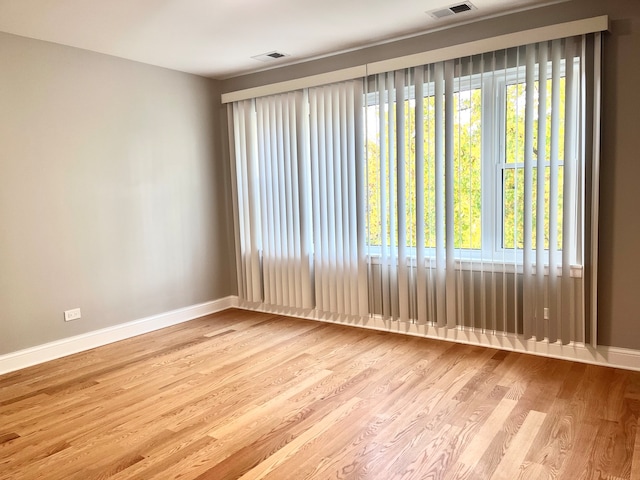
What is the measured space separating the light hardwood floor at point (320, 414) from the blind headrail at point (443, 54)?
2.34m

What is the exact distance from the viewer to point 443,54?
12.4 feet

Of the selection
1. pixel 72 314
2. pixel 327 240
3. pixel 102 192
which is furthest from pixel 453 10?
pixel 72 314

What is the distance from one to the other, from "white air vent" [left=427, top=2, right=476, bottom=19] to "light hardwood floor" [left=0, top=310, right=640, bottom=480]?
262 cm

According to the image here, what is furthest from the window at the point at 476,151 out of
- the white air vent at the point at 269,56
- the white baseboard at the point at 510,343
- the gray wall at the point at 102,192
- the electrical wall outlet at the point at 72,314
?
the electrical wall outlet at the point at 72,314

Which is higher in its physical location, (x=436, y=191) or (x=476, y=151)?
(x=476, y=151)

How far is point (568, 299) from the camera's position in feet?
11.4

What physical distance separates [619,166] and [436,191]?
1297 mm

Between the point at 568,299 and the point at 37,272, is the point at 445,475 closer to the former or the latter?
the point at 568,299

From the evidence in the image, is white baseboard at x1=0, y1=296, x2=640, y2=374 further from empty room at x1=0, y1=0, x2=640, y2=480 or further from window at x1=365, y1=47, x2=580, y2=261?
window at x1=365, y1=47, x2=580, y2=261

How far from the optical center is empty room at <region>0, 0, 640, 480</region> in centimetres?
265

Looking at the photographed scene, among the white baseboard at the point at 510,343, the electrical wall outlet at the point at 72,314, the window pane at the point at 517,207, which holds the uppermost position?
the window pane at the point at 517,207

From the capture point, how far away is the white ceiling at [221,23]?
10.8 ft

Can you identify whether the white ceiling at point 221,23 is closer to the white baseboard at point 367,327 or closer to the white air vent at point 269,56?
the white air vent at point 269,56

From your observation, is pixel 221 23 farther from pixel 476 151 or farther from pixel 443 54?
pixel 476 151
